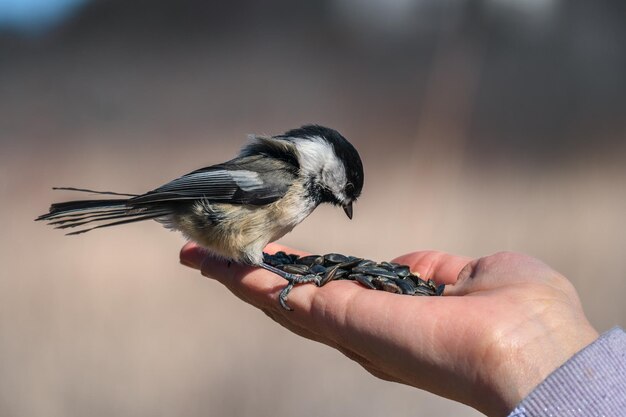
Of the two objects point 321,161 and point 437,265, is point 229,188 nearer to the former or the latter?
point 321,161

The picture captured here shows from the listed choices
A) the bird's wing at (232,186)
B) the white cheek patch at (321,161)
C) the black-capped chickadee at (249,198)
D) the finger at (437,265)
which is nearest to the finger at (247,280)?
the black-capped chickadee at (249,198)

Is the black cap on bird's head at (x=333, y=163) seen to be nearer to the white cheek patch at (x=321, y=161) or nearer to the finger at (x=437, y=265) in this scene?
the white cheek patch at (x=321, y=161)

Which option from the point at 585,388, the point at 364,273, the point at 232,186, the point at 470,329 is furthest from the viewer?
the point at 232,186

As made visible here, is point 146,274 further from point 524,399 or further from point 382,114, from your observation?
point 524,399

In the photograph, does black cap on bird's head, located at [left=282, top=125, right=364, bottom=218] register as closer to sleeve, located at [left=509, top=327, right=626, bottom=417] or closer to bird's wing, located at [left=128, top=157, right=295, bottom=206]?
bird's wing, located at [left=128, top=157, right=295, bottom=206]

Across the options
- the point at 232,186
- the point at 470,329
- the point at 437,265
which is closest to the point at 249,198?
the point at 232,186

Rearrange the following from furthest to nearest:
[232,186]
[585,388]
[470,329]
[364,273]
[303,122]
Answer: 1. [303,122]
2. [232,186]
3. [364,273]
4. [470,329]
5. [585,388]

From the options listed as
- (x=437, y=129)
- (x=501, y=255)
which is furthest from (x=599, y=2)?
(x=501, y=255)
